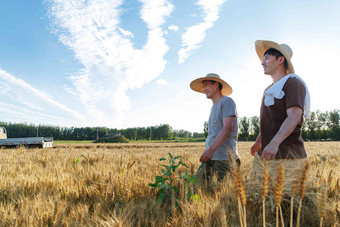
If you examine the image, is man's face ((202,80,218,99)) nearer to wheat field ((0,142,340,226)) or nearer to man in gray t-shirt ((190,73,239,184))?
man in gray t-shirt ((190,73,239,184))

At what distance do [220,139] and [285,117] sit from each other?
1038mm

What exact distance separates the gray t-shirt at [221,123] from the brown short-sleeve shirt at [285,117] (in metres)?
0.81

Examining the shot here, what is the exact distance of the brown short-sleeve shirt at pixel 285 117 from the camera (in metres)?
2.07

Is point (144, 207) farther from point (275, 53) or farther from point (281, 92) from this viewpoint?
point (275, 53)

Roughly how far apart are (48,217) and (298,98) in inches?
94.6

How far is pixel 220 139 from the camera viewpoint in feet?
10.2

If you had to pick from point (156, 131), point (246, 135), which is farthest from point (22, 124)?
point (246, 135)

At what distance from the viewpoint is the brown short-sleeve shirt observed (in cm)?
207

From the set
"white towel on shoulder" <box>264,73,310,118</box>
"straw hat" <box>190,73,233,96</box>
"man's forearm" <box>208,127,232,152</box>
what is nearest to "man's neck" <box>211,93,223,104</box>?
"straw hat" <box>190,73,233,96</box>

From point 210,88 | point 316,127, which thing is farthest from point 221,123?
point 316,127

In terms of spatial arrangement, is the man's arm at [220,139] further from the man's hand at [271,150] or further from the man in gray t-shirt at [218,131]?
the man's hand at [271,150]

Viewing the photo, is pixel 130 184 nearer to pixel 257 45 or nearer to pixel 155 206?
pixel 155 206

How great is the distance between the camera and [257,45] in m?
2.94

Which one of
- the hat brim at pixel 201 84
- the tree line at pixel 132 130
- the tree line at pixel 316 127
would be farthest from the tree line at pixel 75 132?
the hat brim at pixel 201 84
